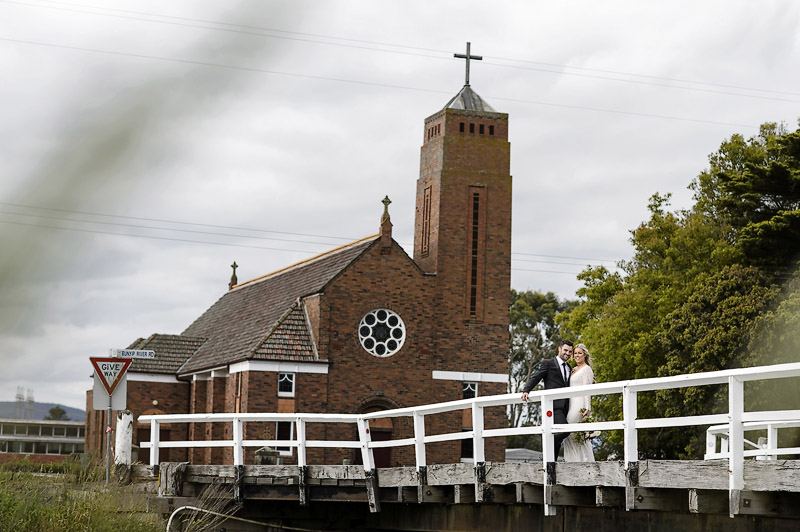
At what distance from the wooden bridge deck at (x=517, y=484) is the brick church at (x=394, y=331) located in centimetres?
2196

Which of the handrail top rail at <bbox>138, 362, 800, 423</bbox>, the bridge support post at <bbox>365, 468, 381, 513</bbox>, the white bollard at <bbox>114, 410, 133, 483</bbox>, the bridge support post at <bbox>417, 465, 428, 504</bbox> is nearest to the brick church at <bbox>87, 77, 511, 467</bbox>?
the white bollard at <bbox>114, 410, 133, 483</bbox>

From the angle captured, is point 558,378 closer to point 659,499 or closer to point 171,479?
point 659,499

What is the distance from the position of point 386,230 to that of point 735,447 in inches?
1398

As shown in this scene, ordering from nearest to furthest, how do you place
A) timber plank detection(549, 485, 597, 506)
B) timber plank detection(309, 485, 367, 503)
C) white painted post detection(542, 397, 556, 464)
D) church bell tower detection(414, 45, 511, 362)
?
white painted post detection(542, 397, 556, 464) → timber plank detection(549, 485, 597, 506) → timber plank detection(309, 485, 367, 503) → church bell tower detection(414, 45, 511, 362)

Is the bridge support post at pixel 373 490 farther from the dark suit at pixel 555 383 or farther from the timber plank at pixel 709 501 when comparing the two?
the timber plank at pixel 709 501

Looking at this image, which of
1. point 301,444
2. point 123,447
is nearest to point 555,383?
point 301,444

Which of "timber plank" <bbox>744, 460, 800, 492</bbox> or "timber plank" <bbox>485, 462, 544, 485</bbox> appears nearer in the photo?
"timber plank" <bbox>744, 460, 800, 492</bbox>

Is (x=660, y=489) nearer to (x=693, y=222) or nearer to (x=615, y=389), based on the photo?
(x=615, y=389)

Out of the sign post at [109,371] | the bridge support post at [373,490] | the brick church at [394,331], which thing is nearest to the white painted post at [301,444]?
the bridge support post at [373,490]

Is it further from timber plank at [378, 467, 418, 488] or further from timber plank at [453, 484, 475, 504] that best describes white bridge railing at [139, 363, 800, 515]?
timber plank at [453, 484, 475, 504]

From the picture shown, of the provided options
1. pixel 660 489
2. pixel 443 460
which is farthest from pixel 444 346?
pixel 660 489

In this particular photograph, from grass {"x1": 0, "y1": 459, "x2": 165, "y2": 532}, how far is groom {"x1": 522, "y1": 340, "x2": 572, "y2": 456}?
5932mm

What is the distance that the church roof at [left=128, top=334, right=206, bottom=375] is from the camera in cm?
5191

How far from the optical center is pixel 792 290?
39.4 m
